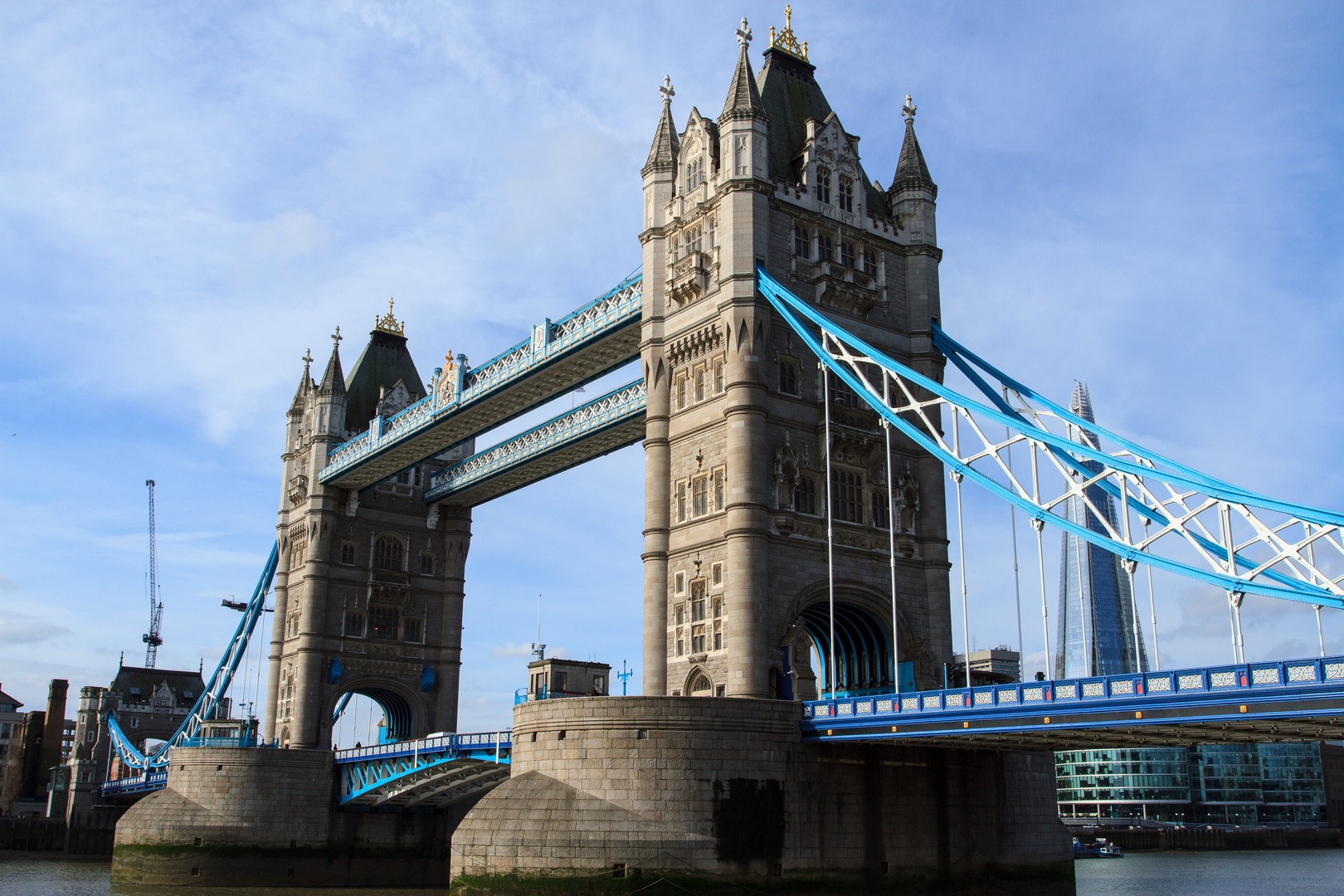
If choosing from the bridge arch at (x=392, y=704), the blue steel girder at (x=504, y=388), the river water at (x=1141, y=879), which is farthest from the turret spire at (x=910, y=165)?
the bridge arch at (x=392, y=704)

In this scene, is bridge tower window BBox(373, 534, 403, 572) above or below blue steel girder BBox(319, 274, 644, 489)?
below

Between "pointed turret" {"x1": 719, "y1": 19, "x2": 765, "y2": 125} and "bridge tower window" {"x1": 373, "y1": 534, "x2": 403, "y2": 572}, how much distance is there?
3831cm

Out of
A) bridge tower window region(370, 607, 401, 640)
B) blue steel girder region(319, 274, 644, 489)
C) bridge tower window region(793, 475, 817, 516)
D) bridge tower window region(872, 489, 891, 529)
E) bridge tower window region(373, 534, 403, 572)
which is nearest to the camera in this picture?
bridge tower window region(793, 475, 817, 516)

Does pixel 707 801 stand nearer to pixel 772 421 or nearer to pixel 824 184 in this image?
pixel 772 421

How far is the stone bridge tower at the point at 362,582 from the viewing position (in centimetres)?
7069

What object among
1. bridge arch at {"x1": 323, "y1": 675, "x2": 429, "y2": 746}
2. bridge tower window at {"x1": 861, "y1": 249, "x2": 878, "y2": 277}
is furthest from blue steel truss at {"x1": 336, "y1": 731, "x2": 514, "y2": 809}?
bridge tower window at {"x1": 861, "y1": 249, "x2": 878, "y2": 277}

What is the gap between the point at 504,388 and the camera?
58.2 m

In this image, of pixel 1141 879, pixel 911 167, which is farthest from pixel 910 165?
pixel 1141 879

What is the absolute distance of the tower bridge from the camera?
110 ft

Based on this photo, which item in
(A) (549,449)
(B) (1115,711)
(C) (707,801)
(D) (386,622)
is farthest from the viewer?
(D) (386,622)

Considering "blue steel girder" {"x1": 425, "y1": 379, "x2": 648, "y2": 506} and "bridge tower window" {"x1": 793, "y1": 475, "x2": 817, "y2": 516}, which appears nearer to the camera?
"bridge tower window" {"x1": 793, "y1": 475, "x2": 817, "y2": 516}

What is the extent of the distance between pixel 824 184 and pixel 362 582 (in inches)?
1524

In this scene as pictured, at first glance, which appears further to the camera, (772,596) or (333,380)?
(333,380)

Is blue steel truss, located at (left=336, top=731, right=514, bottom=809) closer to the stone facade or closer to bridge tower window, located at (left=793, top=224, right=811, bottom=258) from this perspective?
the stone facade
